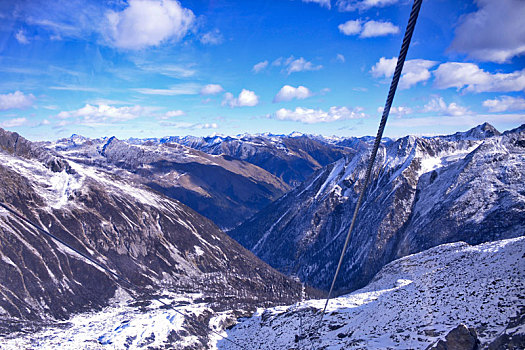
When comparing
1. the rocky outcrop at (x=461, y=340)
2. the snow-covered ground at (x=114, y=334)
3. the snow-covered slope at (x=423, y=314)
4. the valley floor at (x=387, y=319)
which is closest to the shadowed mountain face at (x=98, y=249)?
the snow-covered ground at (x=114, y=334)

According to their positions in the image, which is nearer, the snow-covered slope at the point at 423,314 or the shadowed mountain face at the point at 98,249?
the snow-covered slope at the point at 423,314

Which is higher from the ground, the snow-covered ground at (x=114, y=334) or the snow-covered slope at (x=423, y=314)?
the snow-covered slope at (x=423, y=314)

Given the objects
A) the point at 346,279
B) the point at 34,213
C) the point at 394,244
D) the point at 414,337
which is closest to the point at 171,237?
the point at 34,213

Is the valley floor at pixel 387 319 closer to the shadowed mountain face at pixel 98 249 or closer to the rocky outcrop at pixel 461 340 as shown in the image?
the rocky outcrop at pixel 461 340

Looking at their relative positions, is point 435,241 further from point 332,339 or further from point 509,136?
point 332,339

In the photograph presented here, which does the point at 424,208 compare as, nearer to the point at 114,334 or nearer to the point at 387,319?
the point at 387,319

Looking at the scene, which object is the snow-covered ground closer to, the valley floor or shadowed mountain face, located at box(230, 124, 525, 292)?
the valley floor

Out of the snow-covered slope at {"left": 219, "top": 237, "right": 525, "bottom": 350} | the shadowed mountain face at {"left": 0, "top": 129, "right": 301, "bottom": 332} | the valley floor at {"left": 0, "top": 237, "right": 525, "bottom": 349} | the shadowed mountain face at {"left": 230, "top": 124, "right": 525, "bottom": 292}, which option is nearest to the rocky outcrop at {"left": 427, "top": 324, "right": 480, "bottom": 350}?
the snow-covered slope at {"left": 219, "top": 237, "right": 525, "bottom": 350}

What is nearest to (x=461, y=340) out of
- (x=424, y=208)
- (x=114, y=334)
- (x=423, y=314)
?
(x=423, y=314)

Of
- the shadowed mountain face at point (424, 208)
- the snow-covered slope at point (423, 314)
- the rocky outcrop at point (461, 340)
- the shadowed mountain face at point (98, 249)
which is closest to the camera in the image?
the rocky outcrop at point (461, 340)

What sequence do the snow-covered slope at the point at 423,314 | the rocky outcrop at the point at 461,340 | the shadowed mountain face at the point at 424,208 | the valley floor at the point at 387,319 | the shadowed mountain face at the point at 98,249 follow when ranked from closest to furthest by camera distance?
the rocky outcrop at the point at 461,340 < the snow-covered slope at the point at 423,314 < the valley floor at the point at 387,319 < the shadowed mountain face at the point at 98,249 < the shadowed mountain face at the point at 424,208
